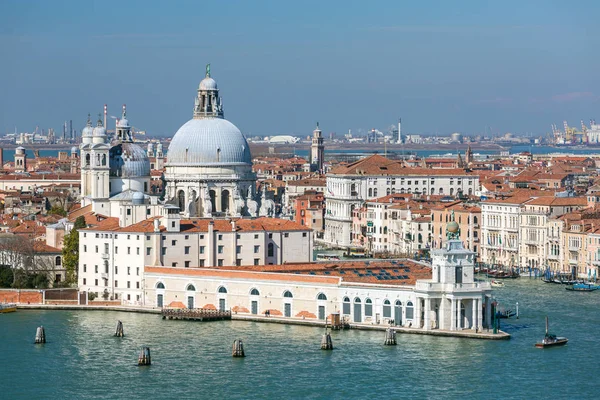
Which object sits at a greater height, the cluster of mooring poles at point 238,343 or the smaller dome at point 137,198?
the smaller dome at point 137,198

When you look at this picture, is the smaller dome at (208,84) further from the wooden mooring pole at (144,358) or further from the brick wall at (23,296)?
the wooden mooring pole at (144,358)

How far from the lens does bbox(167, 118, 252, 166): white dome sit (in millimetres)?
36812

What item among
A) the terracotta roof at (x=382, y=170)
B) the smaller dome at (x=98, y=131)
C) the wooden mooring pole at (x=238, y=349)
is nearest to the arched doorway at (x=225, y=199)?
the smaller dome at (x=98, y=131)

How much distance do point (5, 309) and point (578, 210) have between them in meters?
15.5

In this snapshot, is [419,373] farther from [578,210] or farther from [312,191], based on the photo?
[312,191]

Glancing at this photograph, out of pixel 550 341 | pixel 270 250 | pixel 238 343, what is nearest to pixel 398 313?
pixel 550 341

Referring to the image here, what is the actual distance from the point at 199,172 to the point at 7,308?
779 cm

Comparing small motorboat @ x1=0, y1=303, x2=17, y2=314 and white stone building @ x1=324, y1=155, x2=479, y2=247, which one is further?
white stone building @ x1=324, y1=155, x2=479, y2=247

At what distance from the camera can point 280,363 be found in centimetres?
2411

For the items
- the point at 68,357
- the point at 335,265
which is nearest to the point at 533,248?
the point at 335,265

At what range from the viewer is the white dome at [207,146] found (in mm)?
36812

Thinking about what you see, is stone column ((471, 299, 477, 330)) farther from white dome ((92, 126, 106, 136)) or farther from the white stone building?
the white stone building

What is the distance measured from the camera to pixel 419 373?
917 inches

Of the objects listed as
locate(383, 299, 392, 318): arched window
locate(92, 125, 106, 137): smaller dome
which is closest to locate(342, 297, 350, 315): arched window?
locate(383, 299, 392, 318): arched window
